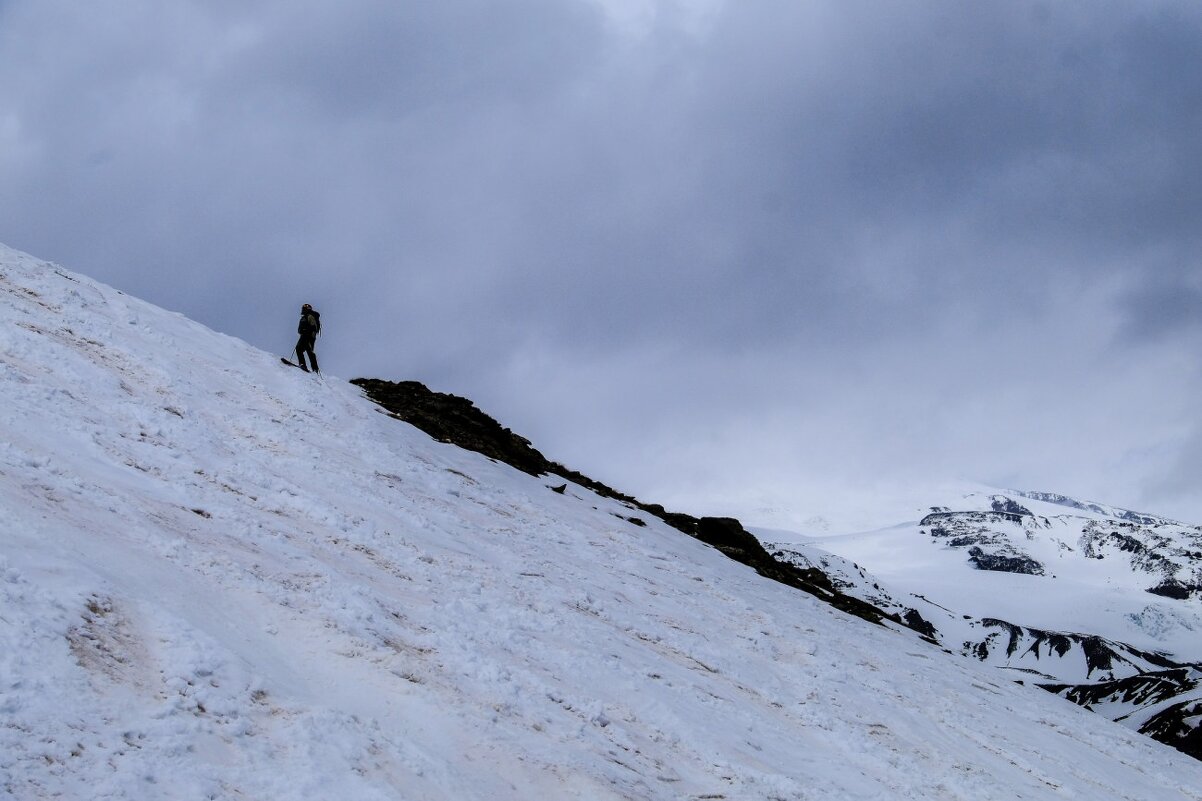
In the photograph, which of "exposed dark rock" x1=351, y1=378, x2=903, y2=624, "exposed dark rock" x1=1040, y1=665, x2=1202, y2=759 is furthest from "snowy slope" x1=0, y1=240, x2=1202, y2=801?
"exposed dark rock" x1=1040, y1=665, x2=1202, y2=759

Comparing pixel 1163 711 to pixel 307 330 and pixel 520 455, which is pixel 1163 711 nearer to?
pixel 520 455

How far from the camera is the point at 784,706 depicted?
16.1 metres

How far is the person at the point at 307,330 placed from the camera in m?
29.3

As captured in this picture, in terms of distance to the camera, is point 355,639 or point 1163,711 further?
point 1163,711

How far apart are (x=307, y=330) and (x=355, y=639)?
21.2 m

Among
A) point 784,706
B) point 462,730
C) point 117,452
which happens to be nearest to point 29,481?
point 117,452

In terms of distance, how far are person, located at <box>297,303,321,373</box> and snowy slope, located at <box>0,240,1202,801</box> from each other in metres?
2.04

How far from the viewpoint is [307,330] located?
2927 cm

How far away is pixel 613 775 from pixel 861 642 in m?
19.7

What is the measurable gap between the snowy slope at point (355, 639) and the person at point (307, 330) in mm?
2042

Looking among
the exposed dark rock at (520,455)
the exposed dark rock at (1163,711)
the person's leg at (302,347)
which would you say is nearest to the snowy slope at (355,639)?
the person's leg at (302,347)

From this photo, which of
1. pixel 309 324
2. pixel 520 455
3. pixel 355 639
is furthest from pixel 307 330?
pixel 355 639

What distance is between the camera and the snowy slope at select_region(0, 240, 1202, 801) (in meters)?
7.67

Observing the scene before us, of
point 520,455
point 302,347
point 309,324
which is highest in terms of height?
point 309,324
